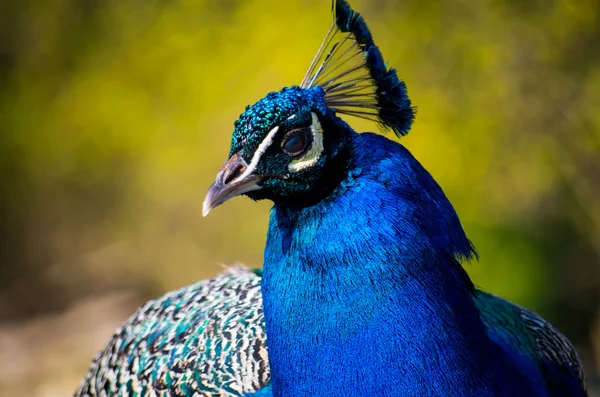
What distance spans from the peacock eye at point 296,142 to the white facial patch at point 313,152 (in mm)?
14

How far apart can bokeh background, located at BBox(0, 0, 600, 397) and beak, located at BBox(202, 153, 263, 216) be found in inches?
115

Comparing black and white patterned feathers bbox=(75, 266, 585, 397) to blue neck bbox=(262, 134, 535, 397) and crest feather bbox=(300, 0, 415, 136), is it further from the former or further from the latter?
crest feather bbox=(300, 0, 415, 136)

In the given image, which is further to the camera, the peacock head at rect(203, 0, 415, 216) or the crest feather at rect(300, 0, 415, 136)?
the crest feather at rect(300, 0, 415, 136)

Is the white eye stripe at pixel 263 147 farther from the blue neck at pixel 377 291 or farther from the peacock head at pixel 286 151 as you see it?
the blue neck at pixel 377 291

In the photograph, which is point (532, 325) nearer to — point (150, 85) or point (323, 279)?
point (323, 279)

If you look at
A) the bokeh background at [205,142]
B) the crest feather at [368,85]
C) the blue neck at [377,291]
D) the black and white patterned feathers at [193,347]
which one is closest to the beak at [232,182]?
the blue neck at [377,291]

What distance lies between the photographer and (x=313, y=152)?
1746mm

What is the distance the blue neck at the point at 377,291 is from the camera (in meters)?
1.72

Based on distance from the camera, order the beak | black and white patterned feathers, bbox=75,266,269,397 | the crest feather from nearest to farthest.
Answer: the beak
the crest feather
black and white patterned feathers, bbox=75,266,269,397

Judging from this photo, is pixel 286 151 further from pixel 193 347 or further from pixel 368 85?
pixel 193 347

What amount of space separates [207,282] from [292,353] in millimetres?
1120

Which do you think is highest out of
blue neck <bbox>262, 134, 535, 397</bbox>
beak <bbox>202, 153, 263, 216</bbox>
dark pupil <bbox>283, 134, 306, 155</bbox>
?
dark pupil <bbox>283, 134, 306, 155</bbox>

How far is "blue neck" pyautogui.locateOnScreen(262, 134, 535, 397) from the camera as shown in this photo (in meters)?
1.72

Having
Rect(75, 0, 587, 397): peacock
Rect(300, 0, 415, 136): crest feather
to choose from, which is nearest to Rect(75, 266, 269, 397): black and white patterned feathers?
Rect(75, 0, 587, 397): peacock
